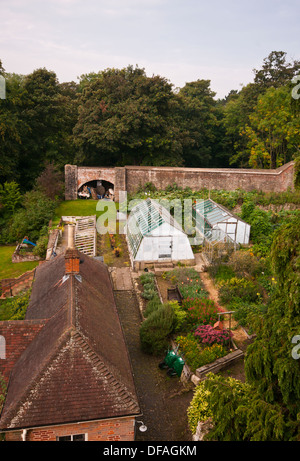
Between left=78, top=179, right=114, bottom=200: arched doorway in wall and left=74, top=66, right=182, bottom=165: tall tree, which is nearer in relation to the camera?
left=74, top=66, right=182, bottom=165: tall tree

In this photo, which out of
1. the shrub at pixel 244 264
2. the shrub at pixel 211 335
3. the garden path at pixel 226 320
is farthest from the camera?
the shrub at pixel 244 264

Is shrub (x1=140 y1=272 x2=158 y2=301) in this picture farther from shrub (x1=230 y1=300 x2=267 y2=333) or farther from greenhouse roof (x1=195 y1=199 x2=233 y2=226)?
greenhouse roof (x1=195 y1=199 x2=233 y2=226)

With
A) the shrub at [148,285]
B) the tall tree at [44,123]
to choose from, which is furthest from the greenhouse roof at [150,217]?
the tall tree at [44,123]

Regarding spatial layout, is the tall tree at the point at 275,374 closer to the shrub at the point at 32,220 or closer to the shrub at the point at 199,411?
the shrub at the point at 199,411

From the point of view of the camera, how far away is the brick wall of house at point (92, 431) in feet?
25.4

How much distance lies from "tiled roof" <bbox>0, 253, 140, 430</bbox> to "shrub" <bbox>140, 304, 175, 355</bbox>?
3.08 metres

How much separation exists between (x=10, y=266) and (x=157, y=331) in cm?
1198

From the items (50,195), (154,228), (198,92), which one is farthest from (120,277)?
Result: (198,92)

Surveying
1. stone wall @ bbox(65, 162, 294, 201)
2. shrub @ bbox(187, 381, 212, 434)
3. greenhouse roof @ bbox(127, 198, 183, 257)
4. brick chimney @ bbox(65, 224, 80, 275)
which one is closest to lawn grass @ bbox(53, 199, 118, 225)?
stone wall @ bbox(65, 162, 294, 201)

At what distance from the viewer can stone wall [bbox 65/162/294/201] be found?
3014cm

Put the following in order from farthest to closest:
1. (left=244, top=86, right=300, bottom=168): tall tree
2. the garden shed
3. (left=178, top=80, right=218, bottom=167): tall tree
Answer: (left=178, top=80, right=218, bottom=167): tall tree < (left=244, top=86, right=300, bottom=168): tall tree < the garden shed

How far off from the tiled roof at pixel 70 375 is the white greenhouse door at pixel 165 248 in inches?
377

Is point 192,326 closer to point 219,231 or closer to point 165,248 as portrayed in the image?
point 165,248

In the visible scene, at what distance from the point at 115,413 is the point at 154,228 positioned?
12.3 m
